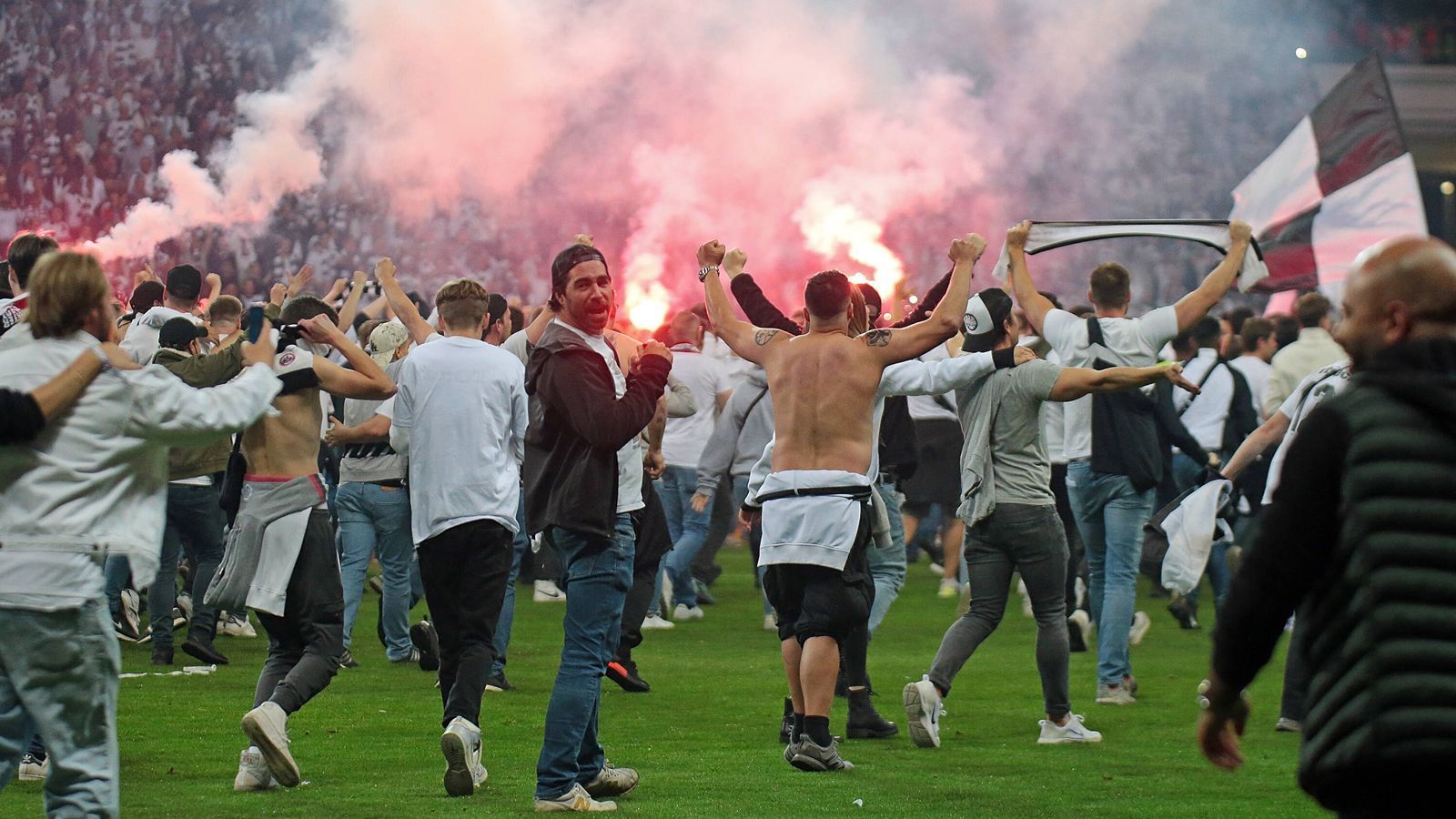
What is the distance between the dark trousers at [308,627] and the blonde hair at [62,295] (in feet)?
7.72

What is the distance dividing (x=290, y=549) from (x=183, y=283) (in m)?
3.60

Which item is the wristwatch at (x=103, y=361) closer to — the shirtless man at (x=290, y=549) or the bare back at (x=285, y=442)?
the shirtless man at (x=290, y=549)

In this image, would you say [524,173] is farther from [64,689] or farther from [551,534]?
[64,689]

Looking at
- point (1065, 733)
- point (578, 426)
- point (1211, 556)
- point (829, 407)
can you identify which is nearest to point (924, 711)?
point (1065, 733)

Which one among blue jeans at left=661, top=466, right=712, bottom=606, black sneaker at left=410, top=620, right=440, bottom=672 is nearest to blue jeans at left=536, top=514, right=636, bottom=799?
black sneaker at left=410, top=620, right=440, bottom=672

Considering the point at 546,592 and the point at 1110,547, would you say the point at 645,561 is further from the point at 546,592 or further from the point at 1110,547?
the point at 546,592

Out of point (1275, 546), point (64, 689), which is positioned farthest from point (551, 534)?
point (1275, 546)

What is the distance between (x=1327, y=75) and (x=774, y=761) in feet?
73.9

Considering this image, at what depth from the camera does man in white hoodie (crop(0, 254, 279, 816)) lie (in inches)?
177

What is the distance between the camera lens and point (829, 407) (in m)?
7.15

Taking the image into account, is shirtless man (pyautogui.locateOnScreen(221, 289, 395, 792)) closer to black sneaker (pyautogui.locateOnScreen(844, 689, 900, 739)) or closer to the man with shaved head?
black sneaker (pyautogui.locateOnScreen(844, 689, 900, 739))

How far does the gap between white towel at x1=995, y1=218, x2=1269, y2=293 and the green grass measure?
216 cm

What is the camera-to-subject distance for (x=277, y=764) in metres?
6.63

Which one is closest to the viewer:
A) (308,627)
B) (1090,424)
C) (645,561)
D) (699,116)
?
(308,627)
